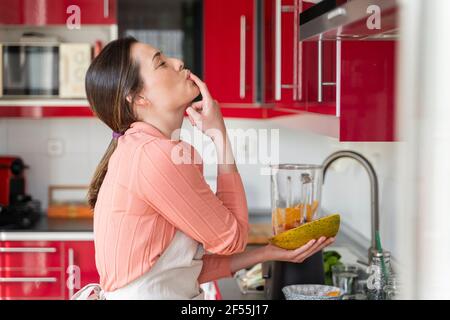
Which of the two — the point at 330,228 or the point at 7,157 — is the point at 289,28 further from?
the point at 7,157

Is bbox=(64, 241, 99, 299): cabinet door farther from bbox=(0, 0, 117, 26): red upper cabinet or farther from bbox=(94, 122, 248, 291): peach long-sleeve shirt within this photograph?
bbox=(94, 122, 248, 291): peach long-sleeve shirt

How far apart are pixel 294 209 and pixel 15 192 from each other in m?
1.55

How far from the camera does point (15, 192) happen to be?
8.80 feet

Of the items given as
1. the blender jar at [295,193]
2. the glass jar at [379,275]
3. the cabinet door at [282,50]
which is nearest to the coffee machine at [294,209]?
the blender jar at [295,193]

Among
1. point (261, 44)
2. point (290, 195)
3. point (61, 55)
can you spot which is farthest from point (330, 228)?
point (61, 55)

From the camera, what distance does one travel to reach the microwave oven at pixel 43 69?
250 cm

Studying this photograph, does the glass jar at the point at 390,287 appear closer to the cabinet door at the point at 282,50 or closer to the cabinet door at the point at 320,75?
the cabinet door at the point at 320,75

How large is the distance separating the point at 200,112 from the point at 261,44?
54.5 inches

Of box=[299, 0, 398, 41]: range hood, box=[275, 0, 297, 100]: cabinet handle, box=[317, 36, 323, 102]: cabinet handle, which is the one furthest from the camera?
box=[275, 0, 297, 100]: cabinet handle

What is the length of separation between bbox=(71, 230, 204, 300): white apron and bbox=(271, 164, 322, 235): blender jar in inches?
12.0

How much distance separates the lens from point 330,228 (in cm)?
124

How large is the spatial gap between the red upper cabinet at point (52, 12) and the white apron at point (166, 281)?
154 centimetres

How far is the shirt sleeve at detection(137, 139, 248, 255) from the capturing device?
1.01 meters

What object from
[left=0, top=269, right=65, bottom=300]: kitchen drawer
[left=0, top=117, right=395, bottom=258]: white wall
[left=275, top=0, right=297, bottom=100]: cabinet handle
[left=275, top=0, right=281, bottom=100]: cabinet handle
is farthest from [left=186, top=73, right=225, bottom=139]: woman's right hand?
[left=0, top=117, right=395, bottom=258]: white wall
